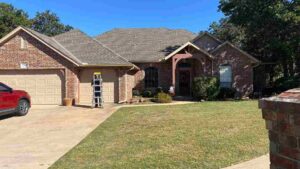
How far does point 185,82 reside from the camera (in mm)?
30641

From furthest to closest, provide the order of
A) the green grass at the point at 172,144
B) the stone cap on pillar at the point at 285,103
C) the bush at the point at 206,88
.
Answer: the bush at the point at 206,88
the green grass at the point at 172,144
the stone cap on pillar at the point at 285,103

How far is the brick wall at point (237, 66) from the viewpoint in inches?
1142

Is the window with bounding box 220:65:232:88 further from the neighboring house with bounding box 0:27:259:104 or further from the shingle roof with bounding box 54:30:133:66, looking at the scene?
the shingle roof with bounding box 54:30:133:66

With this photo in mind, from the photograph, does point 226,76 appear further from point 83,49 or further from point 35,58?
point 35,58

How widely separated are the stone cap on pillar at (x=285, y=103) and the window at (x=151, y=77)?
89.9ft

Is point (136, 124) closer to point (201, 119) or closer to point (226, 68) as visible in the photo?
point (201, 119)

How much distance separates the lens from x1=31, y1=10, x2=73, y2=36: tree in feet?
210

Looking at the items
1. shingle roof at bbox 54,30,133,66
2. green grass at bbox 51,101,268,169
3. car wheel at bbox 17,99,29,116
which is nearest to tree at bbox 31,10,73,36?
shingle roof at bbox 54,30,133,66

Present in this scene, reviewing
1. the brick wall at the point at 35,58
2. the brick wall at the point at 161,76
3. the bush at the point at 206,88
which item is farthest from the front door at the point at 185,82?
the brick wall at the point at 35,58

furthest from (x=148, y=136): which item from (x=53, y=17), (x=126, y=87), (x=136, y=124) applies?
(x=53, y=17)

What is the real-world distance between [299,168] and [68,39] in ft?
89.6

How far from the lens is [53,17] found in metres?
65.1

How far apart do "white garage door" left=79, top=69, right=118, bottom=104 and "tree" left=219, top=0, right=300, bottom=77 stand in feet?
32.2

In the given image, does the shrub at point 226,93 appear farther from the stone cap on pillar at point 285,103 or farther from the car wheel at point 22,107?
the stone cap on pillar at point 285,103
